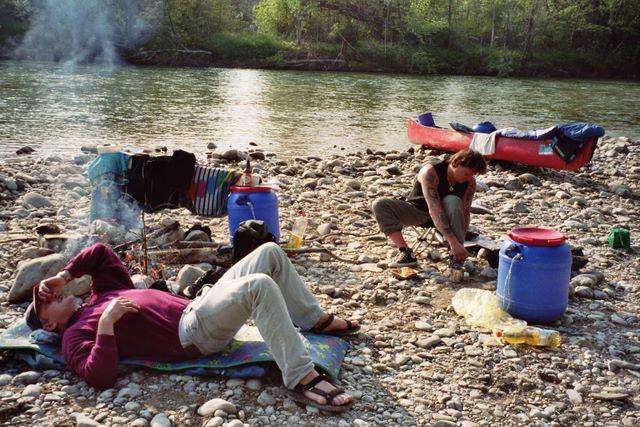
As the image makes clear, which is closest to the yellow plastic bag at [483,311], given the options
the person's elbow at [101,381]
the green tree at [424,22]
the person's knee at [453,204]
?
the person's knee at [453,204]

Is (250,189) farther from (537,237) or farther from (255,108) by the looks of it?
(255,108)

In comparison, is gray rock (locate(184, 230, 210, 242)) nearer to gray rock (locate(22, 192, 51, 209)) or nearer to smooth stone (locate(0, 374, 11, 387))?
gray rock (locate(22, 192, 51, 209))

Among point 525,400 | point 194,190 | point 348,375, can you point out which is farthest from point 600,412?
point 194,190

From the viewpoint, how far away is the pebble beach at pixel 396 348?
3400 mm

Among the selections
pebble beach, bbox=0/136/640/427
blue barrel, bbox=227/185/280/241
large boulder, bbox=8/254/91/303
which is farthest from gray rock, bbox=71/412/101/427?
blue barrel, bbox=227/185/280/241

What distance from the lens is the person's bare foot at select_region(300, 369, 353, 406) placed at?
132 inches

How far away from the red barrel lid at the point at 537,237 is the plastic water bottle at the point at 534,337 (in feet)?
1.85

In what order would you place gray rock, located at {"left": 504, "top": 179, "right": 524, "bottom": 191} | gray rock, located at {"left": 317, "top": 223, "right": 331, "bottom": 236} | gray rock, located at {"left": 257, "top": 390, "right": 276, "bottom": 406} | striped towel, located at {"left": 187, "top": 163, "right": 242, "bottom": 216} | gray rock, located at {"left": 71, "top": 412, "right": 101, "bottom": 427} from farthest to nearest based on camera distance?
gray rock, located at {"left": 504, "top": 179, "right": 524, "bottom": 191} → gray rock, located at {"left": 317, "top": 223, "right": 331, "bottom": 236} → striped towel, located at {"left": 187, "top": 163, "right": 242, "bottom": 216} → gray rock, located at {"left": 257, "top": 390, "right": 276, "bottom": 406} → gray rock, located at {"left": 71, "top": 412, "right": 101, "bottom": 427}

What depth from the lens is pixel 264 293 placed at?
11.1 ft

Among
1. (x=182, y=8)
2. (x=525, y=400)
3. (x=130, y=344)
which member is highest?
(x=182, y=8)

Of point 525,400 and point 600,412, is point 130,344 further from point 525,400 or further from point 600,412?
point 600,412

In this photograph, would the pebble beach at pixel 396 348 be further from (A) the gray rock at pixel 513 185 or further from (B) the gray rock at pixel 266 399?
(A) the gray rock at pixel 513 185

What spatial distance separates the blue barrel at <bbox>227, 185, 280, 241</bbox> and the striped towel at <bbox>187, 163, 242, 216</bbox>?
49cm

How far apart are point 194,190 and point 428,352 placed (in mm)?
3012
